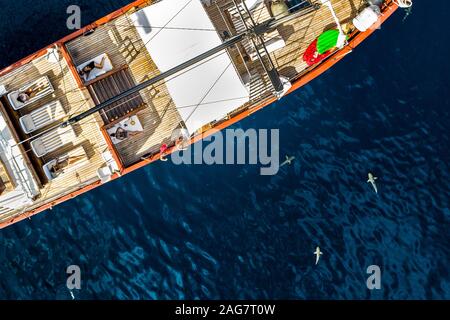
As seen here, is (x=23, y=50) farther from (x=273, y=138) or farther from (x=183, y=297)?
(x=183, y=297)

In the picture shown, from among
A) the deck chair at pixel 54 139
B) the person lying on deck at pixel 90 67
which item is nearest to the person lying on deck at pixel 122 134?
the deck chair at pixel 54 139

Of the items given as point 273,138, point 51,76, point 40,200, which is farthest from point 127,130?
point 273,138

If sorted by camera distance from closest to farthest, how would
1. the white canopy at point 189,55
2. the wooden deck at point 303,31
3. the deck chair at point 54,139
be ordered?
the white canopy at point 189,55 → the deck chair at point 54,139 → the wooden deck at point 303,31

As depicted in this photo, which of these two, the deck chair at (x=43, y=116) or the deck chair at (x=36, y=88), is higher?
the deck chair at (x=36, y=88)

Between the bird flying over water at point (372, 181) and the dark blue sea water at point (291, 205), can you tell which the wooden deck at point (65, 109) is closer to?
the dark blue sea water at point (291, 205)
